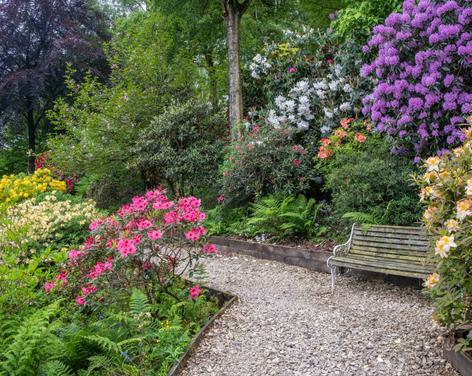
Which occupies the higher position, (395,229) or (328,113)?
(328,113)

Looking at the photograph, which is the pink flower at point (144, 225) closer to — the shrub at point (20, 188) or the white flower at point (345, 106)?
the white flower at point (345, 106)

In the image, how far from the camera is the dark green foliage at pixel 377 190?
5.56m

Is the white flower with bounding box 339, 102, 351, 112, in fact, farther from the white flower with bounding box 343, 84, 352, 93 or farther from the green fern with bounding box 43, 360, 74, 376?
the green fern with bounding box 43, 360, 74, 376

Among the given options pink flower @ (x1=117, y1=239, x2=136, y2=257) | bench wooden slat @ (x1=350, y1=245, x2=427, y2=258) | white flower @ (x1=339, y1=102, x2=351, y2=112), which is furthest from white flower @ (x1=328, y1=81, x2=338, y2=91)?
pink flower @ (x1=117, y1=239, x2=136, y2=257)

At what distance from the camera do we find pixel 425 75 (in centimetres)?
607

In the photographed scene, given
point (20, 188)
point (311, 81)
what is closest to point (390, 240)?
point (311, 81)

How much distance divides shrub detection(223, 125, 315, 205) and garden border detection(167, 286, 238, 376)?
2.80 metres

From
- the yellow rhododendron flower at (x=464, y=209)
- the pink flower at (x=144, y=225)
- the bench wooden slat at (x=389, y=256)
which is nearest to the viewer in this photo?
the yellow rhododendron flower at (x=464, y=209)

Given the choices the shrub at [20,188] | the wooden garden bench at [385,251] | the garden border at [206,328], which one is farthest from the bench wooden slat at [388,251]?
the shrub at [20,188]

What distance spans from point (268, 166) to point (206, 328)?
12.6 feet

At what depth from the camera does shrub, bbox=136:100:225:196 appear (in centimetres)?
879

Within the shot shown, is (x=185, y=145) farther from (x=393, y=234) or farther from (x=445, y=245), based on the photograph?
(x=445, y=245)

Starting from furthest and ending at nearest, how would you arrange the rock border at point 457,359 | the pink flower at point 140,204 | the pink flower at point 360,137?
the pink flower at point 360,137 → the pink flower at point 140,204 → the rock border at point 457,359

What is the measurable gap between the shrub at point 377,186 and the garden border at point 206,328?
2.07 meters
